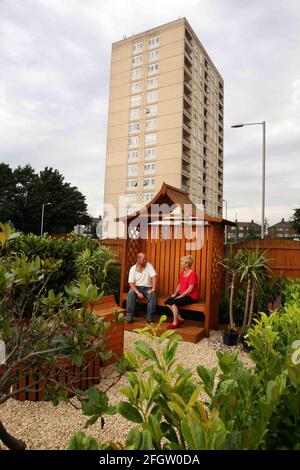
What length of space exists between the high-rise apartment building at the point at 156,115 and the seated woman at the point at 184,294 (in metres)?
30.2

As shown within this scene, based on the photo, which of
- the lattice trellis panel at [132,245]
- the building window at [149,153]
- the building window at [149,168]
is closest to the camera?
the lattice trellis panel at [132,245]

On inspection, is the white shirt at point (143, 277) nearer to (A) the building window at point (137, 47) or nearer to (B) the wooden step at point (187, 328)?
(B) the wooden step at point (187, 328)

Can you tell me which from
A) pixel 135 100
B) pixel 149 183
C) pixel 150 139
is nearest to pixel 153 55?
pixel 135 100

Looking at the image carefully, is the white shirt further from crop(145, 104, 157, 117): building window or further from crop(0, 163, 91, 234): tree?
crop(145, 104, 157, 117): building window

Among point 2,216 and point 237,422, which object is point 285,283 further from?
point 2,216

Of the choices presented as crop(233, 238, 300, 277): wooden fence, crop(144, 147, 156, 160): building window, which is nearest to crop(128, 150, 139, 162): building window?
crop(144, 147, 156, 160): building window

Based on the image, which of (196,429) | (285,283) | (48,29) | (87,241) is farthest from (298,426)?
(87,241)

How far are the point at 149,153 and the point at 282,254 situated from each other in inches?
1258

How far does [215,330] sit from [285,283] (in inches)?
75.0

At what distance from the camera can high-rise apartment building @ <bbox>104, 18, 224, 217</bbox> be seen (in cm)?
3616

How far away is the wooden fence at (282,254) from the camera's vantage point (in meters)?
7.43

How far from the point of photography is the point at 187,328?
5875 millimetres

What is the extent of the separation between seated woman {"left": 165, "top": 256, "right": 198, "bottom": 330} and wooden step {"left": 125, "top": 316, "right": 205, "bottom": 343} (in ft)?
0.67

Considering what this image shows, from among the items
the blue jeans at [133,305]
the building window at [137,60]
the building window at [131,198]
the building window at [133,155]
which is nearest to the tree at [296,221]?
the building window at [131,198]
